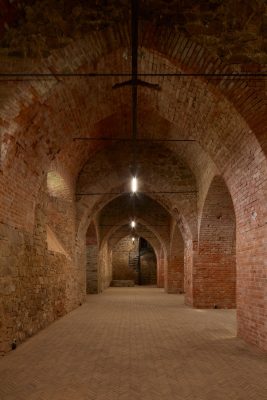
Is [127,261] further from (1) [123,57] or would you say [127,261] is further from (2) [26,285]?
(1) [123,57]

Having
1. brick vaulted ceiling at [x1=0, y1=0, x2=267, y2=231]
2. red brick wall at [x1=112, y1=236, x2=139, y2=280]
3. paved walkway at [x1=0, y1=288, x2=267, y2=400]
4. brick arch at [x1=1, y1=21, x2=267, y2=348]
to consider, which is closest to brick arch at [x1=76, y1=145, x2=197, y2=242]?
brick arch at [x1=1, y1=21, x2=267, y2=348]

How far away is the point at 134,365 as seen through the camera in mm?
5402

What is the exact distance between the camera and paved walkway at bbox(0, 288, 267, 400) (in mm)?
4250

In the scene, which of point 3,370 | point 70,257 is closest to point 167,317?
point 70,257

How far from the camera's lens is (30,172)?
286 inches

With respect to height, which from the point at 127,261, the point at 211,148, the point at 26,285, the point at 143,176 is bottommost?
the point at 127,261

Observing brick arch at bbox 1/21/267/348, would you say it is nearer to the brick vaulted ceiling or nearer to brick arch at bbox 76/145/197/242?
the brick vaulted ceiling

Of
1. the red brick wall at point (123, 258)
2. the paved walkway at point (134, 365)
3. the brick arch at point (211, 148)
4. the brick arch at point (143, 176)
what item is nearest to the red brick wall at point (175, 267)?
the brick arch at point (143, 176)

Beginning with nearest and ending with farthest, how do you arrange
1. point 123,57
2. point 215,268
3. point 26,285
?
1. point 123,57
2. point 26,285
3. point 215,268

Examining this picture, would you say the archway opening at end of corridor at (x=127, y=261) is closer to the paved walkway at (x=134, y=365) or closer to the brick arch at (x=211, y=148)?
the paved walkway at (x=134, y=365)

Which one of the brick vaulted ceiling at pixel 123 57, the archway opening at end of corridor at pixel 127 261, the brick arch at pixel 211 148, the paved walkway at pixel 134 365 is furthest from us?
the archway opening at end of corridor at pixel 127 261

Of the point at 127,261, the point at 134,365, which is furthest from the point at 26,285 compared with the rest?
the point at 127,261

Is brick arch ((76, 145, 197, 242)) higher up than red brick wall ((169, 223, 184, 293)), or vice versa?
brick arch ((76, 145, 197, 242))

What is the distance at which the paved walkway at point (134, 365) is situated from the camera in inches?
167
